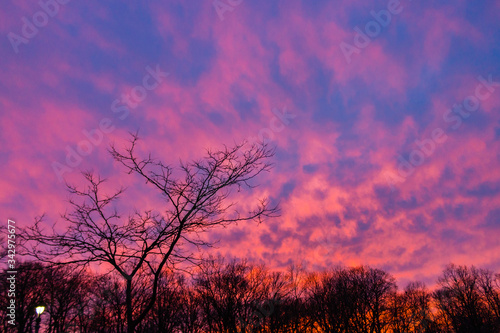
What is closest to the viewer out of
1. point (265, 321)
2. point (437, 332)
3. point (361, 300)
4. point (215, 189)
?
point (215, 189)

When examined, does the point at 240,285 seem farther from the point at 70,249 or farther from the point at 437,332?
the point at 437,332

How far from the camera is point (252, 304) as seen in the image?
110ft

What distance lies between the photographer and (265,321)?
3784 centimetres

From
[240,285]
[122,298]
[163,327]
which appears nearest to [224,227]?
[240,285]

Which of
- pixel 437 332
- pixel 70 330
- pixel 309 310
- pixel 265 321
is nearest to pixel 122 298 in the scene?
pixel 70 330

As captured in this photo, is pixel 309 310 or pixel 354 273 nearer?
pixel 309 310

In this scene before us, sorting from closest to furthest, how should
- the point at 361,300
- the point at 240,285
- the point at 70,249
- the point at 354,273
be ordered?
the point at 70,249 < the point at 240,285 < the point at 361,300 < the point at 354,273

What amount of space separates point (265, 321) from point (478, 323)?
39.6m

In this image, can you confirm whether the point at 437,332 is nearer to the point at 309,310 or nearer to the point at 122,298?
the point at 309,310

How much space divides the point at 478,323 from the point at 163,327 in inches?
2037

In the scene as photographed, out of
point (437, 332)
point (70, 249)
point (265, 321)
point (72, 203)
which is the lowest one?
point (437, 332)

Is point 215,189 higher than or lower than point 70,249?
higher

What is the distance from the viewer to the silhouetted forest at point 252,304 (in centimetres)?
2989

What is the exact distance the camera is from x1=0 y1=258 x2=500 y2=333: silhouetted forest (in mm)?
29891
